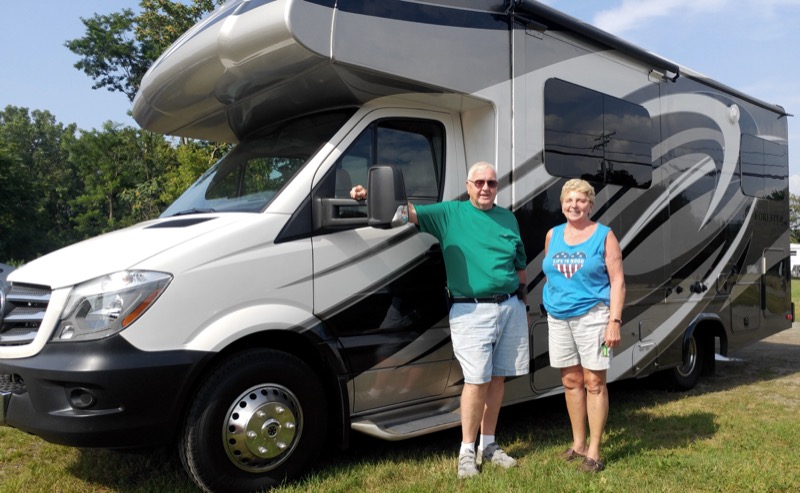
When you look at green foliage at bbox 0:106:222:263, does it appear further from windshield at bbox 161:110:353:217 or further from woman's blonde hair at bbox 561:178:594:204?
woman's blonde hair at bbox 561:178:594:204

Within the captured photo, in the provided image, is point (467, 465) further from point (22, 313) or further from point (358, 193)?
point (22, 313)

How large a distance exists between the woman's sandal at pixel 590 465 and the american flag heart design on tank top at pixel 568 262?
45.8 inches

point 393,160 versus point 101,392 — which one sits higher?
point 393,160

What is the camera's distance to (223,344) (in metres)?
3.51

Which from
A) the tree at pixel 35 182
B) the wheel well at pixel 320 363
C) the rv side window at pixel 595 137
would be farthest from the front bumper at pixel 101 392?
the tree at pixel 35 182

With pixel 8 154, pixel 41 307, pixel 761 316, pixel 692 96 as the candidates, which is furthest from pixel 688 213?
pixel 8 154

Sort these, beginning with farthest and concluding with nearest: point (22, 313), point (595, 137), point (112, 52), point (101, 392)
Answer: point (112, 52) → point (595, 137) → point (22, 313) → point (101, 392)

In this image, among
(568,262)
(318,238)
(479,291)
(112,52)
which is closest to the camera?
(318,238)

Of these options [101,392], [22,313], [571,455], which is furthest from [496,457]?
[22,313]

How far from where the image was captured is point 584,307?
412cm

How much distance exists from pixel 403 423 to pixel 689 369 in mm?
4181

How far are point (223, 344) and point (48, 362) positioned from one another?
849 millimetres

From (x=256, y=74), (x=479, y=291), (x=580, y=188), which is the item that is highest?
(x=256, y=74)

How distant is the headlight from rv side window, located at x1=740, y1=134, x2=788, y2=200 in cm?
651
